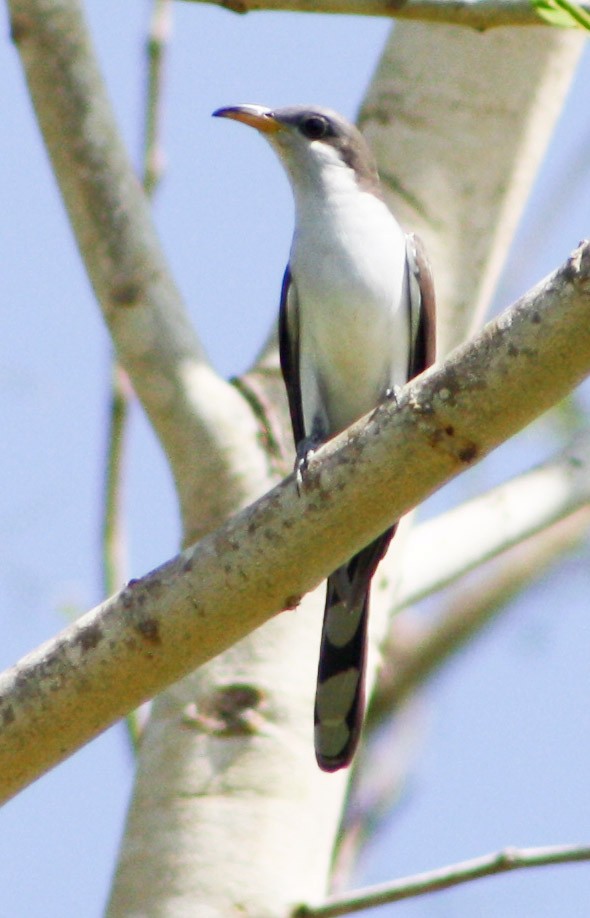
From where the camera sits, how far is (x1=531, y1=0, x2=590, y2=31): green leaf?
210 centimetres

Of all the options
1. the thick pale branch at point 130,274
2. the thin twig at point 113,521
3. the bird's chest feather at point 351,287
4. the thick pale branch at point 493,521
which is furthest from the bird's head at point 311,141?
the thick pale branch at point 493,521

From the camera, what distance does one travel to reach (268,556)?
2684 millimetres

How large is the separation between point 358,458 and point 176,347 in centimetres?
158

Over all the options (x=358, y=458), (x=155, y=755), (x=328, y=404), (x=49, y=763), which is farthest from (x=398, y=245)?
(x=49, y=763)

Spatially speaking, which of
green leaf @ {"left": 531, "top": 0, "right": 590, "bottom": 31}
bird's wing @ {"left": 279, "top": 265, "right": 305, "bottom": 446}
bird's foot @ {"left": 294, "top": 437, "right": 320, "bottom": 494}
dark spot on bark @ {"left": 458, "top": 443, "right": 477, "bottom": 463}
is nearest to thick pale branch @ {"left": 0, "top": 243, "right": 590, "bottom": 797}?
dark spot on bark @ {"left": 458, "top": 443, "right": 477, "bottom": 463}

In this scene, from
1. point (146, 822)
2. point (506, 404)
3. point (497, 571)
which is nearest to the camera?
point (506, 404)

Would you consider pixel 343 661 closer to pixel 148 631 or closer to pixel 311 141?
pixel 148 631

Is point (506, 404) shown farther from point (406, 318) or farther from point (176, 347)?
point (406, 318)

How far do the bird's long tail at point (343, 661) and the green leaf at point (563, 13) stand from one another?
2.21 m

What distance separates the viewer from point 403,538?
4602mm

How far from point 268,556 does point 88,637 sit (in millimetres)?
387

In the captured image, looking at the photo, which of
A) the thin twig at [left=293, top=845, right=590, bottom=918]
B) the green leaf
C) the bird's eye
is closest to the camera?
the green leaf

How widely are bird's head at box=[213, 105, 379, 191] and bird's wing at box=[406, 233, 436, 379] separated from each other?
0.39 meters

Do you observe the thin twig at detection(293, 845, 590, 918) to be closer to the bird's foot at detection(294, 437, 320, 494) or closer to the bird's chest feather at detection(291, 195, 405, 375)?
the bird's foot at detection(294, 437, 320, 494)
